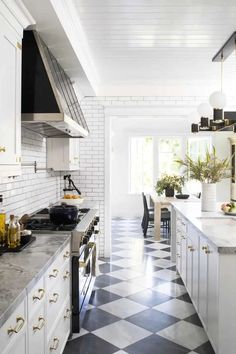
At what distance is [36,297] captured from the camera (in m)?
1.86

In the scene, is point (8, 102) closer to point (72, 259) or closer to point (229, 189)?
point (72, 259)

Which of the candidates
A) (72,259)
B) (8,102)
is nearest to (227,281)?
(72,259)

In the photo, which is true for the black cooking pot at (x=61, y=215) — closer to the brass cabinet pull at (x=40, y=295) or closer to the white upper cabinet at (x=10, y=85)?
the white upper cabinet at (x=10, y=85)

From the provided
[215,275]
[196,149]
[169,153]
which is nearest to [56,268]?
[215,275]

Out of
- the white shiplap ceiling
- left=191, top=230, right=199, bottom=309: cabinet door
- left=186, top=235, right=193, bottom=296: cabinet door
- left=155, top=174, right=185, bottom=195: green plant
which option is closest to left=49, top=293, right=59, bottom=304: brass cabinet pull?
left=191, top=230, right=199, bottom=309: cabinet door

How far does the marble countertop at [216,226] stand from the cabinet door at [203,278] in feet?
0.42

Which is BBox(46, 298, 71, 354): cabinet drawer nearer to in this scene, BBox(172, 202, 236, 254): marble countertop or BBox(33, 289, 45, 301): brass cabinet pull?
BBox(33, 289, 45, 301): brass cabinet pull

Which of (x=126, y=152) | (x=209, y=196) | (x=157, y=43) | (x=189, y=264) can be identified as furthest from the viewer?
(x=126, y=152)

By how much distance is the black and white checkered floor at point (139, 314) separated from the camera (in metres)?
2.93

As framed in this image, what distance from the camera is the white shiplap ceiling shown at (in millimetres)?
3008

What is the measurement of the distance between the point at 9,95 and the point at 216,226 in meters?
1.98

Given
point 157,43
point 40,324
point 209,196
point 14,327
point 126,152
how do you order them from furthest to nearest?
point 126,152, point 209,196, point 157,43, point 40,324, point 14,327

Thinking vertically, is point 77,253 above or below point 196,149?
below

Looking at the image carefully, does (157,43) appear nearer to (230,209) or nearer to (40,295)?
(230,209)
